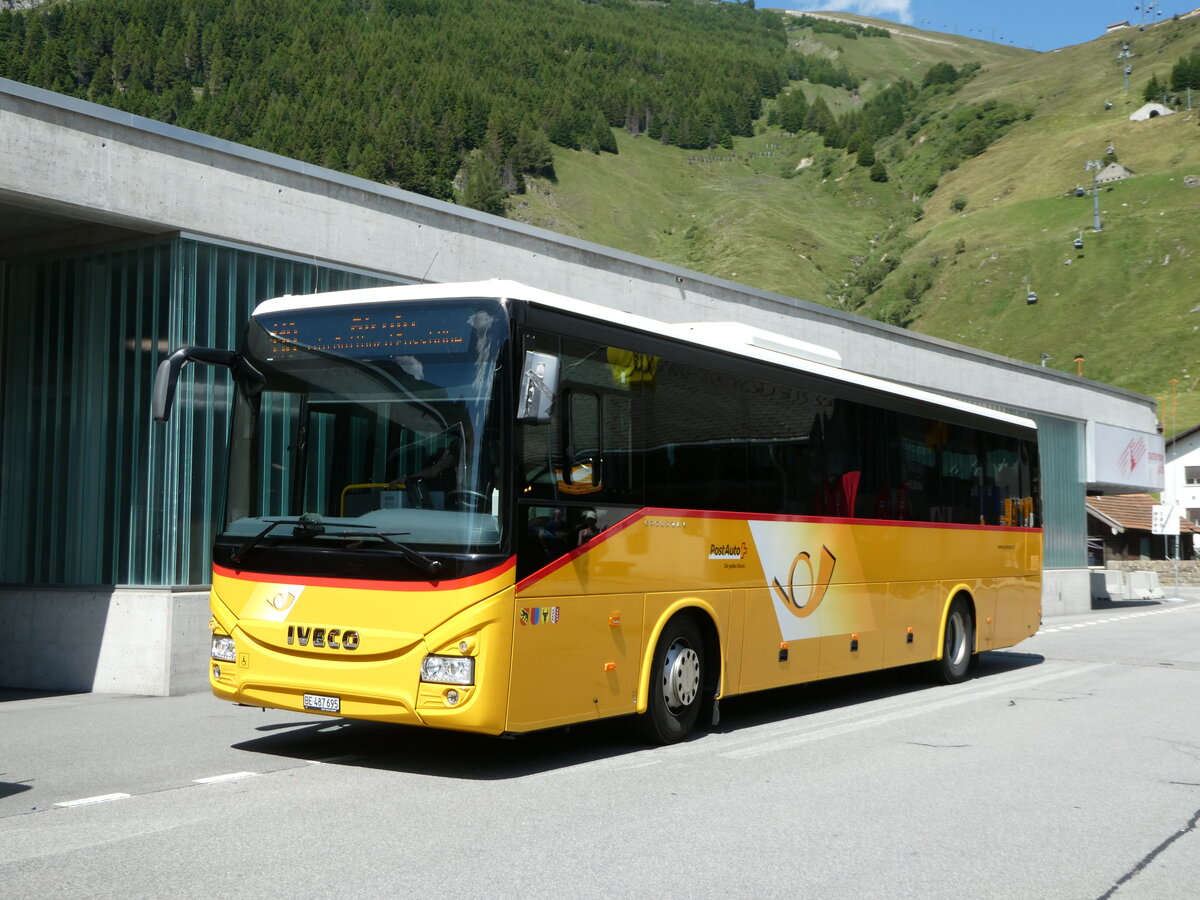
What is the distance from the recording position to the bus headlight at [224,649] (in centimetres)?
842

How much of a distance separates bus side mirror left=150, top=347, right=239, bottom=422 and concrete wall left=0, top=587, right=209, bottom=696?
14.3ft

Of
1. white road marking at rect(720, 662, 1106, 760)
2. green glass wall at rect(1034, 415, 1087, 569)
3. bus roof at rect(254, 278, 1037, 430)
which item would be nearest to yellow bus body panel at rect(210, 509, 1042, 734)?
white road marking at rect(720, 662, 1106, 760)

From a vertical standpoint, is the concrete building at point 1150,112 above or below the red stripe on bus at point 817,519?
above

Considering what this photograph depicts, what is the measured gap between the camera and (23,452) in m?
13.6

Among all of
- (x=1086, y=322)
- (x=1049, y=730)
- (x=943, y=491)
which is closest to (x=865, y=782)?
(x=1049, y=730)

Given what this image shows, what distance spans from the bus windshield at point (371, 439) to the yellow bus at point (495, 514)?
0.05 feet

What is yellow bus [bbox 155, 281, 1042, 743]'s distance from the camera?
7.71 metres

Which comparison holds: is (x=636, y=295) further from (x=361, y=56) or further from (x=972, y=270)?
(x=361, y=56)

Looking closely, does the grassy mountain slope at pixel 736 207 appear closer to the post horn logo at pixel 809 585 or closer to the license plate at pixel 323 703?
the post horn logo at pixel 809 585

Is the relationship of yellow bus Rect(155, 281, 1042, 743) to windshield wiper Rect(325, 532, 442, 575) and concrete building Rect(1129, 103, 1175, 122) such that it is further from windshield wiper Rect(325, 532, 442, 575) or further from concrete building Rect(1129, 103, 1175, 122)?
concrete building Rect(1129, 103, 1175, 122)

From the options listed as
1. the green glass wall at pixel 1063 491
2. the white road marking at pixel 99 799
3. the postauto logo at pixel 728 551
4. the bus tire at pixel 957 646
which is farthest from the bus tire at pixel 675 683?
the green glass wall at pixel 1063 491

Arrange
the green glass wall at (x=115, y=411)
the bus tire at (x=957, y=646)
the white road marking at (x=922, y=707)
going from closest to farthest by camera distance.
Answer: the white road marking at (x=922, y=707)
the green glass wall at (x=115, y=411)
the bus tire at (x=957, y=646)

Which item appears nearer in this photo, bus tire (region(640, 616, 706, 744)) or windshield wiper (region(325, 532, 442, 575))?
windshield wiper (region(325, 532, 442, 575))

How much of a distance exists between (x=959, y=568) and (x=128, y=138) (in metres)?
10.00
